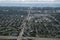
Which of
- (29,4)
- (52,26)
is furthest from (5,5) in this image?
(52,26)

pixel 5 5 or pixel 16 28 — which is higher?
pixel 5 5

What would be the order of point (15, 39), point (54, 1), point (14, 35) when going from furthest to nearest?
point (54, 1) → point (14, 35) → point (15, 39)

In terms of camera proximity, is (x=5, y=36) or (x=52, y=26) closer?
(x=5, y=36)

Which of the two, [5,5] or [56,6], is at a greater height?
[5,5]

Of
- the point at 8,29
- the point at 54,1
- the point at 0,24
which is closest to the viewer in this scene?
the point at 8,29

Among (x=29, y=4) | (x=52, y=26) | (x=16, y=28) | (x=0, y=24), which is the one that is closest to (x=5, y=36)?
(x=16, y=28)

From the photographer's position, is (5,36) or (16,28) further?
(16,28)

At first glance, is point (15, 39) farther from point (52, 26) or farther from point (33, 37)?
point (52, 26)

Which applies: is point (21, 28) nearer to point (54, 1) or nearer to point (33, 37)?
point (33, 37)

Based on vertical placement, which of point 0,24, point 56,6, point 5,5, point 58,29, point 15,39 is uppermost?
point 5,5
